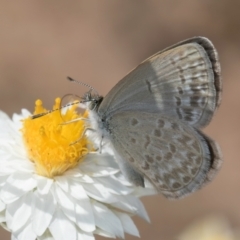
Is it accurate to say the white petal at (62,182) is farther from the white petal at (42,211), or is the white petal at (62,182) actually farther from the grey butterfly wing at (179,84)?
the grey butterfly wing at (179,84)

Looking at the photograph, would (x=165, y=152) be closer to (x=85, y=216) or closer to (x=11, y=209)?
(x=85, y=216)

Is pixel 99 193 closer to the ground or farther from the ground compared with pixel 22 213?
closer to the ground

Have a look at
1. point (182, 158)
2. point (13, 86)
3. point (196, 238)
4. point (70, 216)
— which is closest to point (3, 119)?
point (70, 216)

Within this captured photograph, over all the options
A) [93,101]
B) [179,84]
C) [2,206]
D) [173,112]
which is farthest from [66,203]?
[179,84]

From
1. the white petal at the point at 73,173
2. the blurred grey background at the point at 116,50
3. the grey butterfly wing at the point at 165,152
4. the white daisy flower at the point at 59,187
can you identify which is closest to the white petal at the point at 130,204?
the white daisy flower at the point at 59,187

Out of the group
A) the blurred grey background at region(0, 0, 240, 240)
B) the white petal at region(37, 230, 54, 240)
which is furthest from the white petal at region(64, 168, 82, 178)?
the blurred grey background at region(0, 0, 240, 240)

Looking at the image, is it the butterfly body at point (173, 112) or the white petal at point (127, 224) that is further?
the white petal at point (127, 224)

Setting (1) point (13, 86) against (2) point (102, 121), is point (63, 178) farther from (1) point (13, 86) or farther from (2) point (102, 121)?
(1) point (13, 86)
